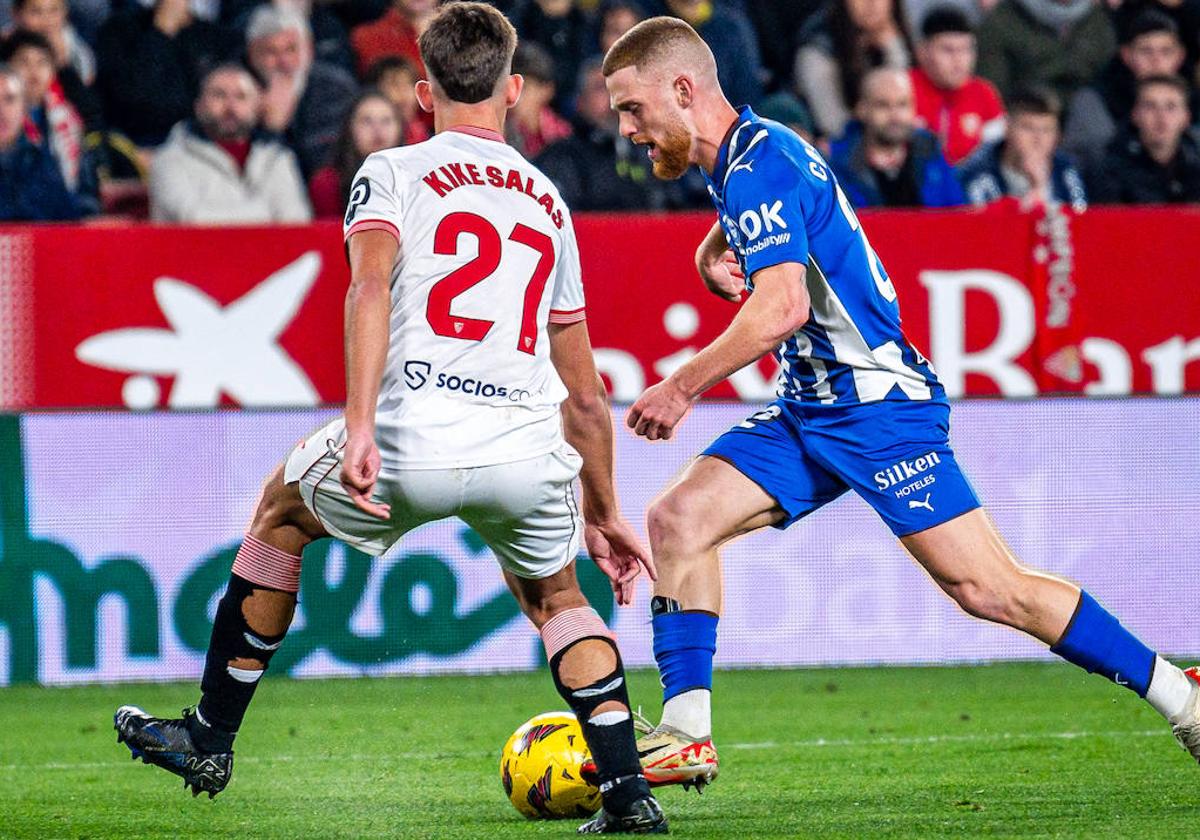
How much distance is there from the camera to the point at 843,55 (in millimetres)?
11211

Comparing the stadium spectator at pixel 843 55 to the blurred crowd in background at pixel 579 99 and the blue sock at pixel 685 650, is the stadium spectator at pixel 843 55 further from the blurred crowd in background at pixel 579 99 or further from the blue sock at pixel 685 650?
the blue sock at pixel 685 650

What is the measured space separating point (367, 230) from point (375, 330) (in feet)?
0.86

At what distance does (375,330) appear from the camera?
14.4 ft

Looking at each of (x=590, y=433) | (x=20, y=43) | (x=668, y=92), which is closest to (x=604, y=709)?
(x=590, y=433)

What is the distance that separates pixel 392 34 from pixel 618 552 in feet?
22.2

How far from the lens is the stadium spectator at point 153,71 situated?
1075cm

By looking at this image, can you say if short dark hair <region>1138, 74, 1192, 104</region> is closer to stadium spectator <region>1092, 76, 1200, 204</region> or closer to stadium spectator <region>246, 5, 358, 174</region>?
stadium spectator <region>1092, 76, 1200, 204</region>

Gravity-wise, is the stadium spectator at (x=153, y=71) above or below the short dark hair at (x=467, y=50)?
below

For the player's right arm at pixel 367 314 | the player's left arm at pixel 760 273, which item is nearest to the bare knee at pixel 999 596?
the player's left arm at pixel 760 273

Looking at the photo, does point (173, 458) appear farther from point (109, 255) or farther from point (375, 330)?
point (375, 330)

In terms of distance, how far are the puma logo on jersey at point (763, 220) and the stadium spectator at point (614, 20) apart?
589cm

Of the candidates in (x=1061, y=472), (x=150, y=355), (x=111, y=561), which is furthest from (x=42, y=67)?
(x=1061, y=472)

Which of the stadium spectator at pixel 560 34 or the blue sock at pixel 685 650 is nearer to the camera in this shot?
the blue sock at pixel 685 650

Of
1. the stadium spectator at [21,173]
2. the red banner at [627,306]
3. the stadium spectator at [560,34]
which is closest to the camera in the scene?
the red banner at [627,306]
